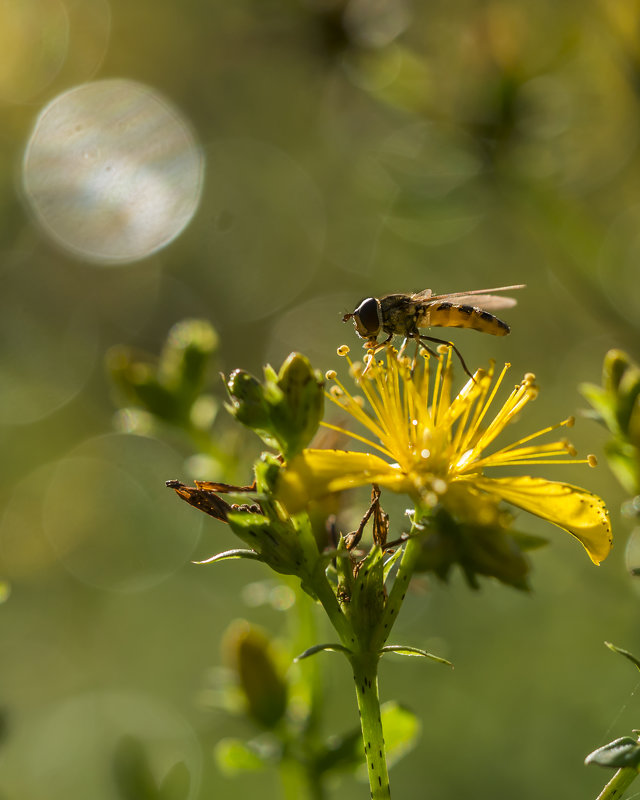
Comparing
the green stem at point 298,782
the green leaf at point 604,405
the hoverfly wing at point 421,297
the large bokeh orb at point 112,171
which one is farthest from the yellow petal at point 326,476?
the large bokeh orb at point 112,171

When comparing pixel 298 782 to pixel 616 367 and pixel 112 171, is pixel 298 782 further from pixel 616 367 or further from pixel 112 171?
pixel 112 171

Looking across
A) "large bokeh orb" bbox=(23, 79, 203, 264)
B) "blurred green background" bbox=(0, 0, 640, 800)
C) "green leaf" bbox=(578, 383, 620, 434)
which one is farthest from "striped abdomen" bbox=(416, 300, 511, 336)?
"large bokeh orb" bbox=(23, 79, 203, 264)

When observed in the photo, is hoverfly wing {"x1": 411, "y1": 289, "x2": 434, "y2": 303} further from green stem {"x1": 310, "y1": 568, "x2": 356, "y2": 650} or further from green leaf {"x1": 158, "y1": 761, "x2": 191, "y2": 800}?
green leaf {"x1": 158, "y1": 761, "x2": 191, "y2": 800}

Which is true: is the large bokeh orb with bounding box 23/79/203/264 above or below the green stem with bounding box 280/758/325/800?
above

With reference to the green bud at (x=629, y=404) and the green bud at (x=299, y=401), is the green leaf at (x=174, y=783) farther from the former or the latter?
the green bud at (x=629, y=404)

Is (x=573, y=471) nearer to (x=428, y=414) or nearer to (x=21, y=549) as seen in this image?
(x=428, y=414)

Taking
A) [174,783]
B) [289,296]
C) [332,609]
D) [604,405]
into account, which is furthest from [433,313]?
[289,296]
